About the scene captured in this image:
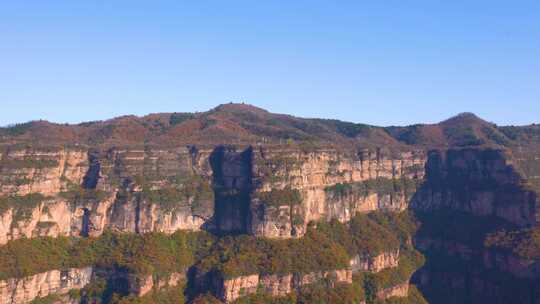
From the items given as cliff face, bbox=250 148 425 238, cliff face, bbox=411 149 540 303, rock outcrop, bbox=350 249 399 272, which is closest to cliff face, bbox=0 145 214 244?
cliff face, bbox=250 148 425 238

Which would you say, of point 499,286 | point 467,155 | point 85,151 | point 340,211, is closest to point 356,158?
point 340,211

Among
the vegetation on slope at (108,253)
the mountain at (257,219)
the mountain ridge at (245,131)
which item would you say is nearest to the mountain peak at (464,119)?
the mountain ridge at (245,131)

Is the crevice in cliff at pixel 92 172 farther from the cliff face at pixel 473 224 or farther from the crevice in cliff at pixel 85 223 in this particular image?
the cliff face at pixel 473 224

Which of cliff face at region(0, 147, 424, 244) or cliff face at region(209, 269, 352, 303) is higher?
cliff face at region(0, 147, 424, 244)

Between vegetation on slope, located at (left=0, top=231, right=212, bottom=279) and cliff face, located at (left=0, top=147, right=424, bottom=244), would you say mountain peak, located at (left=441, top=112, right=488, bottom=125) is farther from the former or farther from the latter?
vegetation on slope, located at (left=0, top=231, right=212, bottom=279)

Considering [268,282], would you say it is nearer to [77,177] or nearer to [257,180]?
[257,180]

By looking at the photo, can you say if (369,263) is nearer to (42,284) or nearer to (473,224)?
(473,224)
